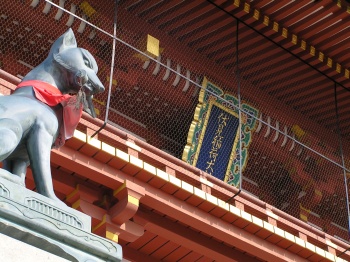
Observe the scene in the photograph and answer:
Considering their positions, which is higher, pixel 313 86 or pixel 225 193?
pixel 313 86

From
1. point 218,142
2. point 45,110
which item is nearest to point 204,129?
point 218,142

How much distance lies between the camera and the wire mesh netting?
10641 millimetres

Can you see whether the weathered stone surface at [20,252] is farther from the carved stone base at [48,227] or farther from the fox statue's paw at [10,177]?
the fox statue's paw at [10,177]

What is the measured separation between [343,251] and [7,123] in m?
6.50

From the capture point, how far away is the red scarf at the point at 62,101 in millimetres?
5539

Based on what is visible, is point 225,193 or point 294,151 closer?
point 225,193

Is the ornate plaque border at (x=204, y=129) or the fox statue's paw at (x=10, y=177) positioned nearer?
the fox statue's paw at (x=10, y=177)

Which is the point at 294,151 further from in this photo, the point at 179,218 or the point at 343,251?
the point at 179,218

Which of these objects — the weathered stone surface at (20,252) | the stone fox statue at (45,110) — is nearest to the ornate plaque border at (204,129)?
the stone fox statue at (45,110)

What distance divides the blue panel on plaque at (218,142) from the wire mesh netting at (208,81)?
10cm

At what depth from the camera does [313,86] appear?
12.4 m

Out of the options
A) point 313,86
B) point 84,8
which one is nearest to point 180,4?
point 84,8

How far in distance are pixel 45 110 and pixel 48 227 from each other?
85cm

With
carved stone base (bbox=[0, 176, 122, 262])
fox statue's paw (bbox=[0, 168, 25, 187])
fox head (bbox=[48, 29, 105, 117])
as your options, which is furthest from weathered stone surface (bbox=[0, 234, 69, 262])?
fox head (bbox=[48, 29, 105, 117])
